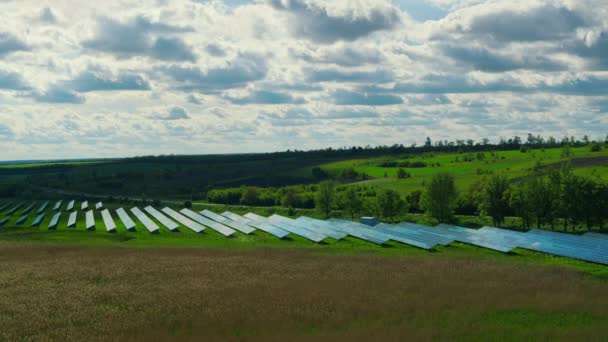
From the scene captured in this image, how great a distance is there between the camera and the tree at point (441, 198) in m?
96.4

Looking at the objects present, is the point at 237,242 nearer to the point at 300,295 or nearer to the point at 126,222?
the point at 300,295

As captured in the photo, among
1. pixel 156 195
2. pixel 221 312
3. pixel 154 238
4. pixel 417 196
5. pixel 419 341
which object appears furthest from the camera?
pixel 156 195

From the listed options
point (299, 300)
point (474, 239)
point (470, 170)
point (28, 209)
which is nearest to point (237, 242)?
point (474, 239)

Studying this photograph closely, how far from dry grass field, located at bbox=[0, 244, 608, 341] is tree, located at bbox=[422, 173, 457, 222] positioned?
40961mm

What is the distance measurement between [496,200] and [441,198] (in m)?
9.71

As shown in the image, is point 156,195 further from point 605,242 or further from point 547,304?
point 547,304

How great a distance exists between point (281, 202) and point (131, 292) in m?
102

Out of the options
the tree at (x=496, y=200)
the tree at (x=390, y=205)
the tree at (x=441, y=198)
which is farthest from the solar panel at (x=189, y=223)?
the tree at (x=496, y=200)

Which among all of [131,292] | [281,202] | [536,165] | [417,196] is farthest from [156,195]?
[131,292]

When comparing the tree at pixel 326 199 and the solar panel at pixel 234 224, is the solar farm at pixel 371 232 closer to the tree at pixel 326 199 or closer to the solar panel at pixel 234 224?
the solar panel at pixel 234 224

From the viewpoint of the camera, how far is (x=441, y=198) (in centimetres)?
9650

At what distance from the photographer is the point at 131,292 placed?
4228cm

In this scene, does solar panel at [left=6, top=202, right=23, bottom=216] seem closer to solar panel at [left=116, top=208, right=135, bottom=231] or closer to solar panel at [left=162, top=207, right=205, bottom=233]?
solar panel at [left=116, top=208, right=135, bottom=231]

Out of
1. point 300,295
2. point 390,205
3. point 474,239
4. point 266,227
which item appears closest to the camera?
point 300,295
